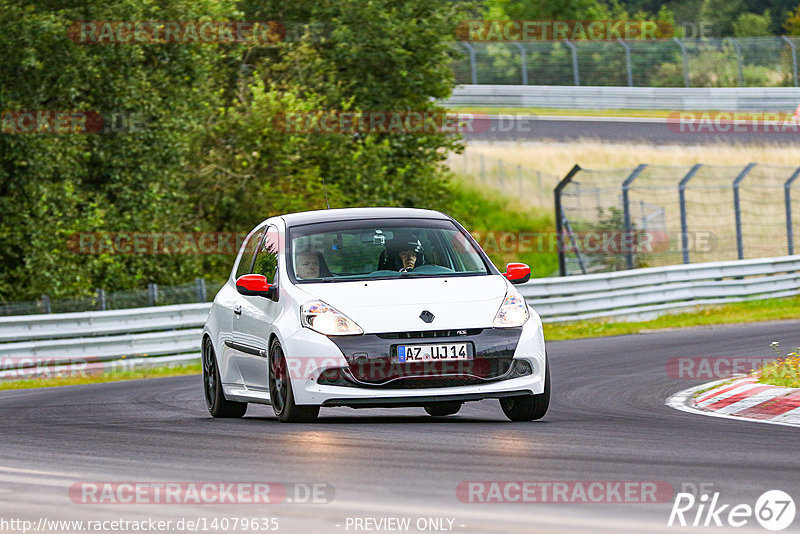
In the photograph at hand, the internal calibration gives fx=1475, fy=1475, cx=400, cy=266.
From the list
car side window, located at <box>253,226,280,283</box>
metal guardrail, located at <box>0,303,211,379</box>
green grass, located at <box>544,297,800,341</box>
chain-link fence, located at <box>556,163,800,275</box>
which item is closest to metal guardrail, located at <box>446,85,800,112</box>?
chain-link fence, located at <box>556,163,800,275</box>

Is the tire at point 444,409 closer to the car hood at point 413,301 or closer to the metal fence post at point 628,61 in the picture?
the car hood at point 413,301

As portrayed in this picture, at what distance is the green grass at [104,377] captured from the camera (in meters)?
19.4

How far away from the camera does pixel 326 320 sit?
388 inches

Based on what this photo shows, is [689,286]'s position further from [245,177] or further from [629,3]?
[629,3]

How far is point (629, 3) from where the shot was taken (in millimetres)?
89562

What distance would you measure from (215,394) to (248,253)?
1172 millimetres

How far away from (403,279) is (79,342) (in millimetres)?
11080

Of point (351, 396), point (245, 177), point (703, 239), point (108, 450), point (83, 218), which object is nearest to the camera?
point (108, 450)

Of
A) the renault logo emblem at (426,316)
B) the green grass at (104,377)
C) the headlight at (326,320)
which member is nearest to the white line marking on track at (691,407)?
the renault logo emblem at (426,316)

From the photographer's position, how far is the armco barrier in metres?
20.2

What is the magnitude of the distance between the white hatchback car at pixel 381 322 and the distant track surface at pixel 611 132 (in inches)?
1284

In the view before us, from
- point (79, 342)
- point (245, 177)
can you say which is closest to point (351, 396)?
point (79, 342)

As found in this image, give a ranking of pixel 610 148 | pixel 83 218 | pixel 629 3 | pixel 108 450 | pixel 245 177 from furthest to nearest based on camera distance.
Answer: pixel 629 3
pixel 610 148
pixel 245 177
pixel 83 218
pixel 108 450

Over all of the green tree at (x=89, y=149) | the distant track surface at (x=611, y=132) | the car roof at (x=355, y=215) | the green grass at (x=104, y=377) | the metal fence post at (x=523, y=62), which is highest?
the car roof at (x=355, y=215)
